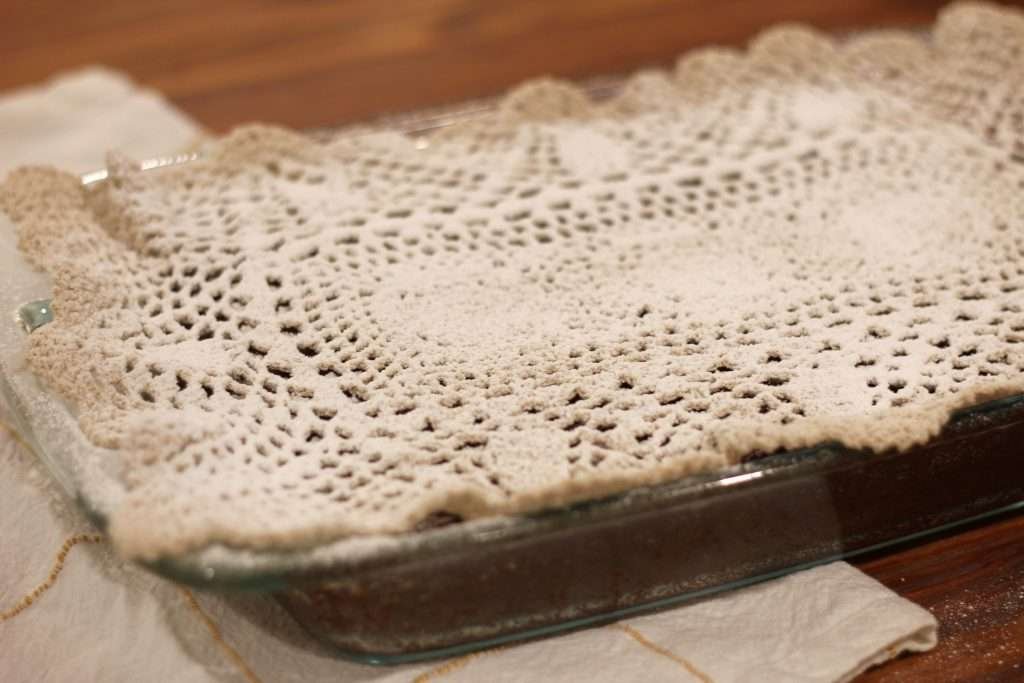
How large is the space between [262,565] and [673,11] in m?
0.66

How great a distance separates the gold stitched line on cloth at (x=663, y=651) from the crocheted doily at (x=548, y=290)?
61mm

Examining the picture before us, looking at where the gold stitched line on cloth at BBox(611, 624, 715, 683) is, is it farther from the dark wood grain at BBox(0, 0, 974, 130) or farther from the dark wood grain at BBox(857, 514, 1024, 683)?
the dark wood grain at BBox(0, 0, 974, 130)

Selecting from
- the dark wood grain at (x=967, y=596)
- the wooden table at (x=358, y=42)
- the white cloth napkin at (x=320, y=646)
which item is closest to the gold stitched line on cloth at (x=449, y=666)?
the white cloth napkin at (x=320, y=646)

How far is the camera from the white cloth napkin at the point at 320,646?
35 centimetres

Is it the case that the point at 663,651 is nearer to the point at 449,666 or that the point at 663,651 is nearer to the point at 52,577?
the point at 449,666

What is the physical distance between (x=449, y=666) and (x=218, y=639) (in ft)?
0.27

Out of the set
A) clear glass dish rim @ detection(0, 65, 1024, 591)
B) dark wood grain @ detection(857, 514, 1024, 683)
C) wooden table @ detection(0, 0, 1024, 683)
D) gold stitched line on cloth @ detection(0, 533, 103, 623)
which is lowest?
dark wood grain @ detection(857, 514, 1024, 683)

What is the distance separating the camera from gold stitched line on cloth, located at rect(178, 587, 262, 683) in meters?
0.36

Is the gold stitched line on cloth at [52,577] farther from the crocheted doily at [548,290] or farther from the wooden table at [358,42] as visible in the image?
the wooden table at [358,42]

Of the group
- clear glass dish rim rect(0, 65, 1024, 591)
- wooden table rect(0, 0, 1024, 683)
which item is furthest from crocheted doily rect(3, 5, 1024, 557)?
wooden table rect(0, 0, 1024, 683)

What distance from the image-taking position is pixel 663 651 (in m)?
0.36

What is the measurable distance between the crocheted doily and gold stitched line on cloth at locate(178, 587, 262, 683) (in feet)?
0.20

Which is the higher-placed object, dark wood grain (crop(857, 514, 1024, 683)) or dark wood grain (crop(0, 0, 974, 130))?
dark wood grain (crop(0, 0, 974, 130))

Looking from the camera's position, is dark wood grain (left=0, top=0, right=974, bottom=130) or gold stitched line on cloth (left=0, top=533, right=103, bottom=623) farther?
dark wood grain (left=0, top=0, right=974, bottom=130)
